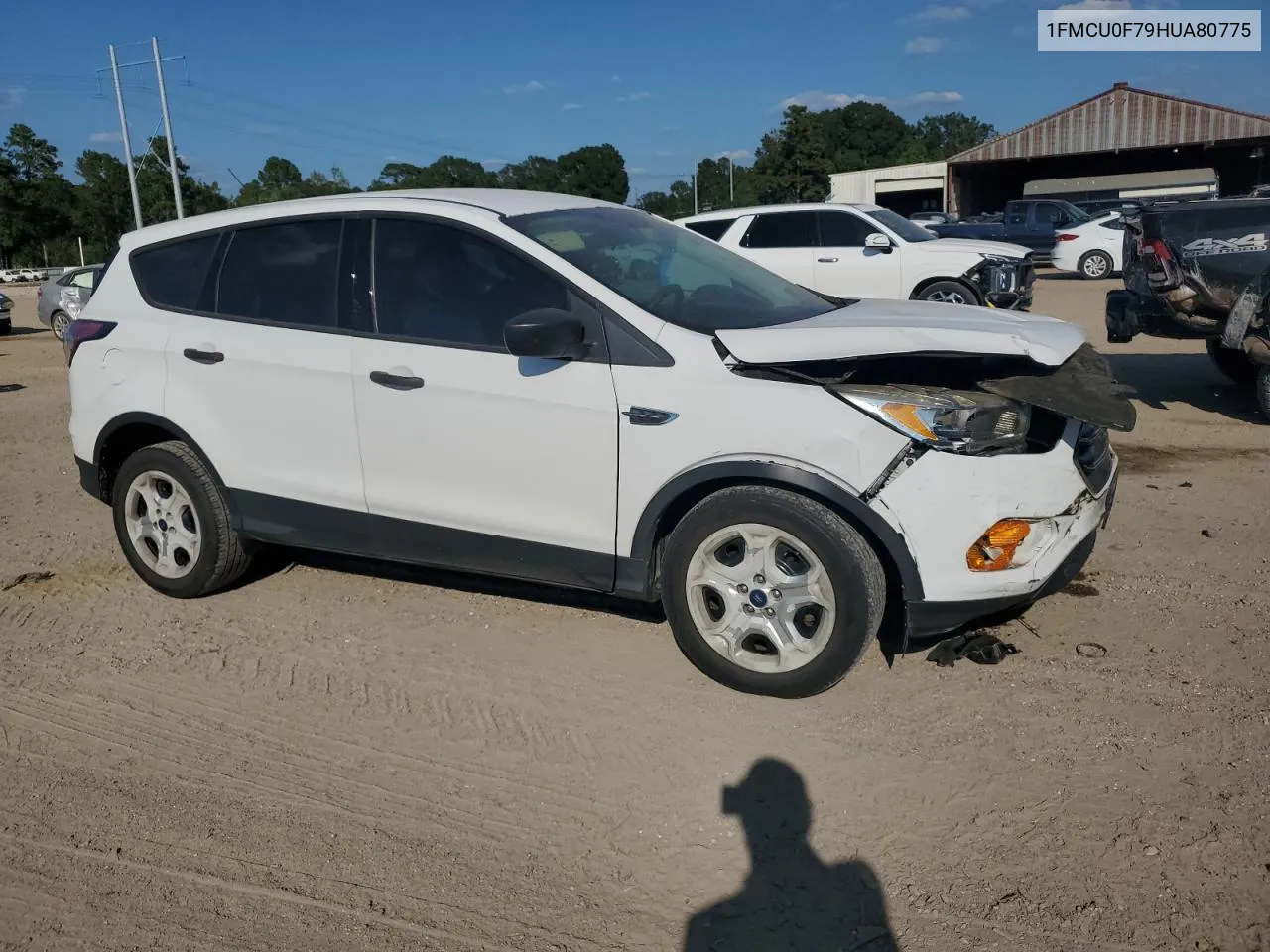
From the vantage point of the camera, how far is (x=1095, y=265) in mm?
24172

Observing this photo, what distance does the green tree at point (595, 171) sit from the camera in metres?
90.0

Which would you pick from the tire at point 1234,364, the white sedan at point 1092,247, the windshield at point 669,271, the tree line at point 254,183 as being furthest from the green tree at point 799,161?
the windshield at point 669,271

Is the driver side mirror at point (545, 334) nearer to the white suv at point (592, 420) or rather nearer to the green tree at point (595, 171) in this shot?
the white suv at point (592, 420)

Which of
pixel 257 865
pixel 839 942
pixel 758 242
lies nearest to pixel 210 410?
pixel 257 865

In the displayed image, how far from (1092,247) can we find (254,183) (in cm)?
7556

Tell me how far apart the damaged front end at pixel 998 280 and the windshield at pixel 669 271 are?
880 cm

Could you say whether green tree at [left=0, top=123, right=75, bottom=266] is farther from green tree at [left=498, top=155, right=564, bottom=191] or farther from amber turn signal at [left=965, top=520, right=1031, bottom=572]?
amber turn signal at [left=965, top=520, right=1031, bottom=572]

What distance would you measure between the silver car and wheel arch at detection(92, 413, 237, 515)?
15866mm

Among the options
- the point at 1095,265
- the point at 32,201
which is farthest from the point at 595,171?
the point at 1095,265

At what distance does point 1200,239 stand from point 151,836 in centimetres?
842

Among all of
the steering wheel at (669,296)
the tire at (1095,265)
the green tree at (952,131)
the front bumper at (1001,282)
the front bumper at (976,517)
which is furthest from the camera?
the green tree at (952,131)

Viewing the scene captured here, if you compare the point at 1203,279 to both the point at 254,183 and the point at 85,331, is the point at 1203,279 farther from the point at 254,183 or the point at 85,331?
the point at 254,183

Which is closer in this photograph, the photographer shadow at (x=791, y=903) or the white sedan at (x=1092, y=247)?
the photographer shadow at (x=791, y=903)

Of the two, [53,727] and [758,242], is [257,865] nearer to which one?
[53,727]
